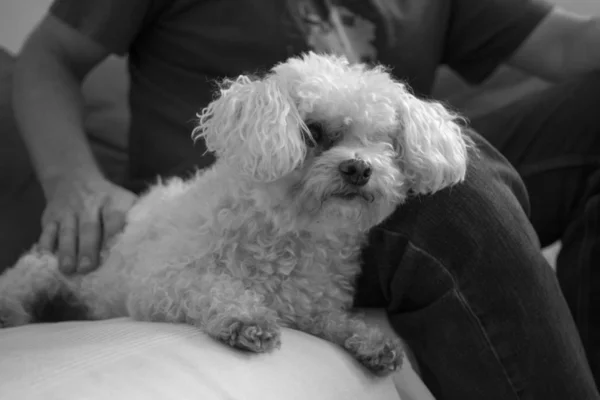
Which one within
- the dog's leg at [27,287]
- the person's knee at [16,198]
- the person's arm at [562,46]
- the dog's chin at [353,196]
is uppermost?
the dog's chin at [353,196]

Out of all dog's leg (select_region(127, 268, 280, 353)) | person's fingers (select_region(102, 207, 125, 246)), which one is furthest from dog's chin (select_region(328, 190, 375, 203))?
person's fingers (select_region(102, 207, 125, 246))

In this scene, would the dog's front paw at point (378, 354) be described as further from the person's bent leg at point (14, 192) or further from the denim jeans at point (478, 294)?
the person's bent leg at point (14, 192)

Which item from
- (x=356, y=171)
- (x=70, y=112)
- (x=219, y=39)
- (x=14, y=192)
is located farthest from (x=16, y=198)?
(x=356, y=171)

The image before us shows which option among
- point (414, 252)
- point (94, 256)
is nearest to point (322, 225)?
point (414, 252)

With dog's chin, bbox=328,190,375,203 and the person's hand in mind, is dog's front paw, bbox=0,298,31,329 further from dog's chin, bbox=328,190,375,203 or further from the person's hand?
dog's chin, bbox=328,190,375,203

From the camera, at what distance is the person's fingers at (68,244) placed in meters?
0.92

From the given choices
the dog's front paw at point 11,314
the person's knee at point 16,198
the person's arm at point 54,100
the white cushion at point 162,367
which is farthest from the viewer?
the person's knee at point 16,198

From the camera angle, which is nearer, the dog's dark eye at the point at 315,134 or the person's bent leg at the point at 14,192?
the dog's dark eye at the point at 315,134

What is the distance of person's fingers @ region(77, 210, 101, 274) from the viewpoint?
92 centimetres

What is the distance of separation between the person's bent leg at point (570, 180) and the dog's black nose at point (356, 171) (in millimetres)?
502

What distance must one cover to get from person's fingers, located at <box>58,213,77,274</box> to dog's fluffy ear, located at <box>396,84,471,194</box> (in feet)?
1.60

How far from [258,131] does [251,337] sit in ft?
0.75

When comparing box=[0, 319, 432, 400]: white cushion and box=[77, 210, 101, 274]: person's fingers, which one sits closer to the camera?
box=[0, 319, 432, 400]: white cushion

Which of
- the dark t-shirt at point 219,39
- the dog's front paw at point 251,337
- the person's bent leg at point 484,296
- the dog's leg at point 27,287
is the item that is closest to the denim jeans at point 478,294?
the person's bent leg at point 484,296
